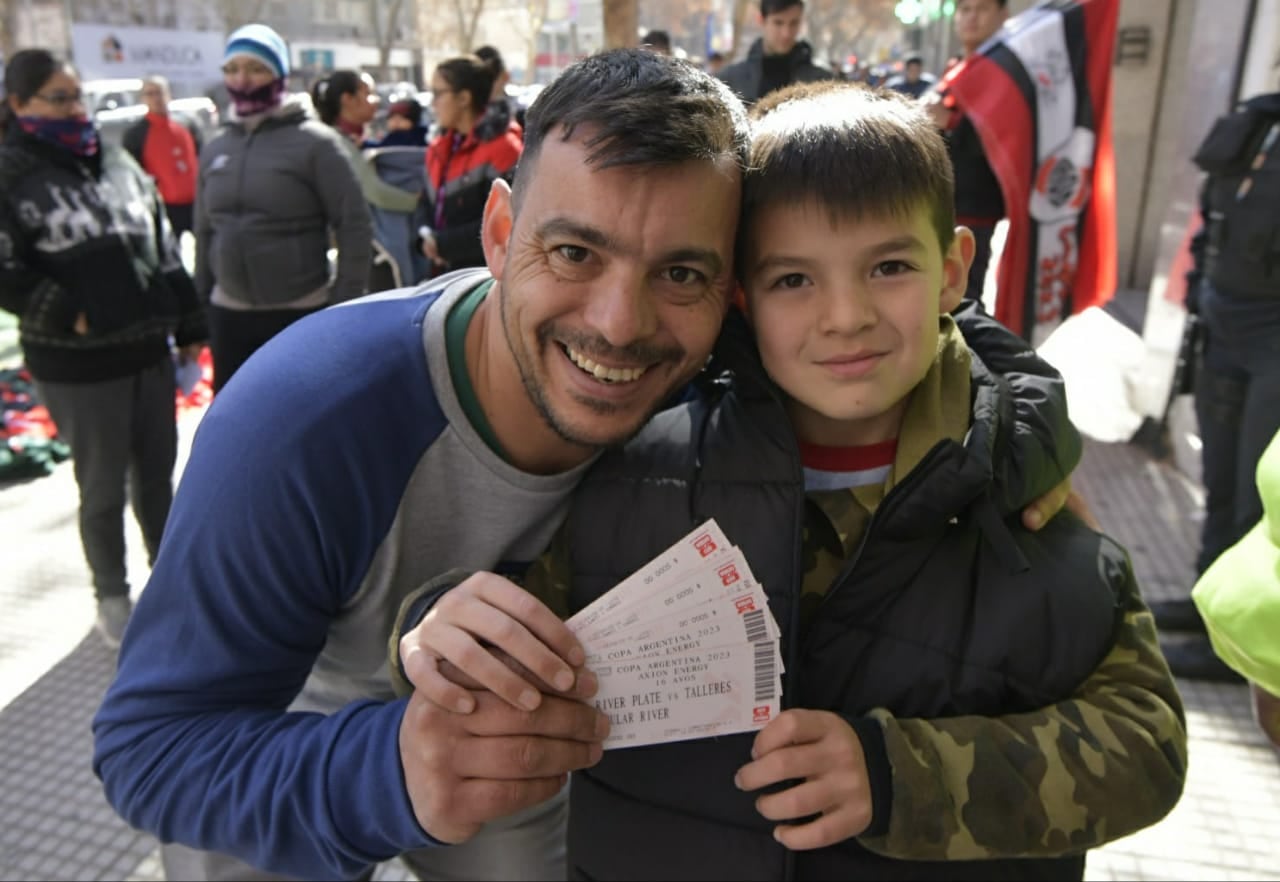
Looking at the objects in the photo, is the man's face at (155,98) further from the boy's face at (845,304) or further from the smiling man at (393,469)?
the boy's face at (845,304)

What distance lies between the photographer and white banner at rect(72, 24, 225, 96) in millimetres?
28297

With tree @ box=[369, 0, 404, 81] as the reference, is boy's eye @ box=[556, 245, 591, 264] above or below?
below

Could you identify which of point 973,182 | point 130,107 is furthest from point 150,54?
A: point 973,182

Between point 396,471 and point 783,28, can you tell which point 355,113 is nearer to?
point 783,28

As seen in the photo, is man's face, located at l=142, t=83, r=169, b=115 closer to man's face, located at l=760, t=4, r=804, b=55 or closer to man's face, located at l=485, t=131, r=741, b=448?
man's face, located at l=760, t=4, r=804, b=55

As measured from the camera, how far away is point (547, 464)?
5.10 feet

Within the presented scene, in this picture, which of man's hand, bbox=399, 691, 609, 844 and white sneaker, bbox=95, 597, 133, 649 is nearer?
man's hand, bbox=399, 691, 609, 844

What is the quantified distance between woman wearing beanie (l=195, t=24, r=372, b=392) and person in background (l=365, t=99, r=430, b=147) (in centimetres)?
368

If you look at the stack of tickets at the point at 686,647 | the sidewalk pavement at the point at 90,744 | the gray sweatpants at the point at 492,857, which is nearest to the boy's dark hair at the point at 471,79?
the sidewalk pavement at the point at 90,744

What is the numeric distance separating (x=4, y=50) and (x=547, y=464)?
19641 mm

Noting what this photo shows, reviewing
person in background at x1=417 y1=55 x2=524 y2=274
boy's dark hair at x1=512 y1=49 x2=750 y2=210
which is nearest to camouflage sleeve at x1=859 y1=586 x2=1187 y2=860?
boy's dark hair at x1=512 y1=49 x2=750 y2=210

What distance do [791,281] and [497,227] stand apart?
0.49 meters

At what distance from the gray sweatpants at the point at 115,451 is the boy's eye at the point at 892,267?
9.99 feet

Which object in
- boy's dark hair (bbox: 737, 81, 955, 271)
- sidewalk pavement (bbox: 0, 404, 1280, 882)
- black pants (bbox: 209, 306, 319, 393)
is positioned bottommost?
sidewalk pavement (bbox: 0, 404, 1280, 882)
